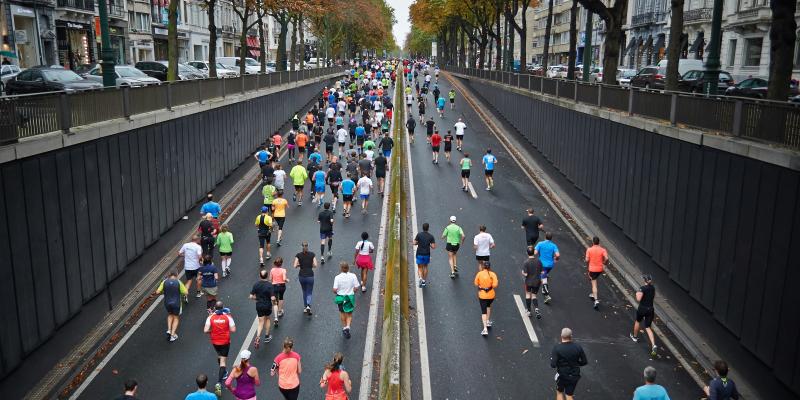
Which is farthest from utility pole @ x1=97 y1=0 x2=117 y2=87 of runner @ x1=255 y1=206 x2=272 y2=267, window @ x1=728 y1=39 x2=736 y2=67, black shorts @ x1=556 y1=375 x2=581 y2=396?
window @ x1=728 y1=39 x2=736 y2=67

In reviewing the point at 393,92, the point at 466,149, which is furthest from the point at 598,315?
the point at 393,92

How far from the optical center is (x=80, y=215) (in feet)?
45.2

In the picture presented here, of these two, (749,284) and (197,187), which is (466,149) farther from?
(749,284)

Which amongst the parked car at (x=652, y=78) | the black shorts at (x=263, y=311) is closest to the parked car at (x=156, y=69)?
the parked car at (x=652, y=78)

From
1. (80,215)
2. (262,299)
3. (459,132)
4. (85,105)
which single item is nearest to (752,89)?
(459,132)

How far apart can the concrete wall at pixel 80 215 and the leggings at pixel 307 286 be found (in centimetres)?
450

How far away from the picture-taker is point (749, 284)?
12.2 m

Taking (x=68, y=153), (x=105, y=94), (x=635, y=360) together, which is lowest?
(x=635, y=360)

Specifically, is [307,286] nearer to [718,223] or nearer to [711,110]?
[718,223]

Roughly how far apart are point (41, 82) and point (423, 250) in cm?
1802

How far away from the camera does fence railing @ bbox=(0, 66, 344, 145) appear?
458 inches

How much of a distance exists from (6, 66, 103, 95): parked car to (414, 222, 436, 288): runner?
51.7 ft

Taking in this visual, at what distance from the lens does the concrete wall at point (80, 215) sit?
11.3 m

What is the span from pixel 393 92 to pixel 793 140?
2095 inches
